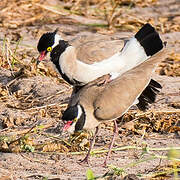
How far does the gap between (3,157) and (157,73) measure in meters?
3.04

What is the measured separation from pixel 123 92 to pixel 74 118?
1.93 ft

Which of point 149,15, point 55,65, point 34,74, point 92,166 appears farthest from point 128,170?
point 149,15

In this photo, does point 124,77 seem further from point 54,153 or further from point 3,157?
point 3,157

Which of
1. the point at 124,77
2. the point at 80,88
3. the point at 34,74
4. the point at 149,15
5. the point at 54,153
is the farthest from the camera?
the point at 149,15

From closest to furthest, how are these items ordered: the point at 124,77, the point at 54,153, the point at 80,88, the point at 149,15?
the point at 54,153
the point at 124,77
the point at 80,88
the point at 149,15

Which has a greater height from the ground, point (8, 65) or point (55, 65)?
point (55, 65)

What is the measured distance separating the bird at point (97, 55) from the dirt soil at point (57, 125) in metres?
0.35

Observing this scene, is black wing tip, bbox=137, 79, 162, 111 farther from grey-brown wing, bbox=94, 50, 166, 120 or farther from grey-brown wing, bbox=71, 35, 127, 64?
grey-brown wing, bbox=71, 35, 127, 64

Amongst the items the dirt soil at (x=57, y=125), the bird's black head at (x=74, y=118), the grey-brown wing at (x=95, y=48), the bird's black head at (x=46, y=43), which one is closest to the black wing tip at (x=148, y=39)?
the grey-brown wing at (x=95, y=48)

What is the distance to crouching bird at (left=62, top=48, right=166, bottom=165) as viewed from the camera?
509cm

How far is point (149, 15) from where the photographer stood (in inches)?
368

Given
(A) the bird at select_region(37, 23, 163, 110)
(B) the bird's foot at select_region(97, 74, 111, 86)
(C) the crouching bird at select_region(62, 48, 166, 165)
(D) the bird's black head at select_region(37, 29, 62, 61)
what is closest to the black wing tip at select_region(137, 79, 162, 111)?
(A) the bird at select_region(37, 23, 163, 110)

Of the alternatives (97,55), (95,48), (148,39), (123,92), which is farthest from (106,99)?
(148,39)

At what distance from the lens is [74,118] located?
5008mm
